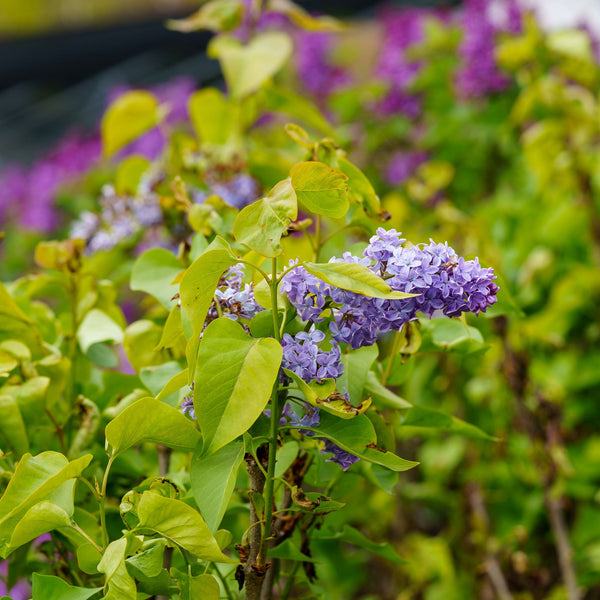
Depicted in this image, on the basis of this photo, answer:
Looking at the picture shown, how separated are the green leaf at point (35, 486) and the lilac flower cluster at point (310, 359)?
16 cm

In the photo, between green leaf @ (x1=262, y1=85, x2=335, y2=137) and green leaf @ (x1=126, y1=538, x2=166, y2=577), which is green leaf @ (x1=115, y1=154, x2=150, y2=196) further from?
green leaf @ (x1=126, y1=538, x2=166, y2=577)

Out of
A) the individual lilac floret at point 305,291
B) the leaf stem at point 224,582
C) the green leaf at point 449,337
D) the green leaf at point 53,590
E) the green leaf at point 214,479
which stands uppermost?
the individual lilac floret at point 305,291

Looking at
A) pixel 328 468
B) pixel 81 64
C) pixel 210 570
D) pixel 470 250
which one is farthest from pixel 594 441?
pixel 81 64

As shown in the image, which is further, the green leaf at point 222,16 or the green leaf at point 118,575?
the green leaf at point 222,16

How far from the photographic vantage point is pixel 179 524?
484 mm

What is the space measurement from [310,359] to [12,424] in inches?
11.9

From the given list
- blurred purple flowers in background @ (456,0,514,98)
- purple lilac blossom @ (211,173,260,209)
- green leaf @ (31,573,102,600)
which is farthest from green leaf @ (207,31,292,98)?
blurred purple flowers in background @ (456,0,514,98)

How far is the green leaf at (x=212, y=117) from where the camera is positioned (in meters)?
1.15

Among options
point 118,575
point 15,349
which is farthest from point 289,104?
point 118,575

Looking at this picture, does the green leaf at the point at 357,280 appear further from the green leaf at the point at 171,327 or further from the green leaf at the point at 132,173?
the green leaf at the point at 132,173

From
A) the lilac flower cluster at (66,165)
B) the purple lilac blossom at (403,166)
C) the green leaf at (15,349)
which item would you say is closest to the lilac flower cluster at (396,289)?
the green leaf at (15,349)

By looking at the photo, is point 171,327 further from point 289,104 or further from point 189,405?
point 289,104

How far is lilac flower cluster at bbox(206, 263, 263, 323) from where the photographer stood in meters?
0.55

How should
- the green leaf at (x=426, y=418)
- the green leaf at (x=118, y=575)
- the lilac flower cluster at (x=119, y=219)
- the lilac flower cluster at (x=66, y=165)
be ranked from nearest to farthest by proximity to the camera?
the green leaf at (x=118, y=575) → the green leaf at (x=426, y=418) → the lilac flower cluster at (x=119, y=219) → the lilac flower cluster at (x=66, y=165)
